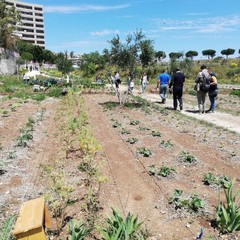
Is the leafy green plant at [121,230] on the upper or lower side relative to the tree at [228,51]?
lower

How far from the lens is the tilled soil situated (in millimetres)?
4353

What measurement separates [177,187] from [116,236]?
222 cm

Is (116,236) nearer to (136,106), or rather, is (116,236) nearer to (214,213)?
(214,213)

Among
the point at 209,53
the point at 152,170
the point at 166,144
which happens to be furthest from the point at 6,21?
the point at 209,53

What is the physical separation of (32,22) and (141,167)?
5538 inches

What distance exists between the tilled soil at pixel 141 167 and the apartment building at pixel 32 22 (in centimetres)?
13241

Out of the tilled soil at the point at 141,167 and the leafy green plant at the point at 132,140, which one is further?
the leafy green plant at the point at 132,140

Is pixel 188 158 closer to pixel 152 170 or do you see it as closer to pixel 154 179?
pixel 152 170

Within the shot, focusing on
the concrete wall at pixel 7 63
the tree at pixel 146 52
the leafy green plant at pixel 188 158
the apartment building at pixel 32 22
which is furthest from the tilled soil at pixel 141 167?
the apartment building at pixel 32 22

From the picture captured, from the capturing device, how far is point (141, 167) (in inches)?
244

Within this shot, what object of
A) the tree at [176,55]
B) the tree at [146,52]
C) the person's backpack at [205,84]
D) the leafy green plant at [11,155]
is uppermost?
the tree at [176,55]

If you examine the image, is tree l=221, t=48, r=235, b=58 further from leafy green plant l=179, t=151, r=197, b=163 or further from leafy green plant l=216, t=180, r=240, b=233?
leafy green plant l=216, t=180, r=240, b=233

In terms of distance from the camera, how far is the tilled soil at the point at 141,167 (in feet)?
14.3

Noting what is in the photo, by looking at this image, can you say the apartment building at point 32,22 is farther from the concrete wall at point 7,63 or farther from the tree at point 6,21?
the tree at point 6,21
